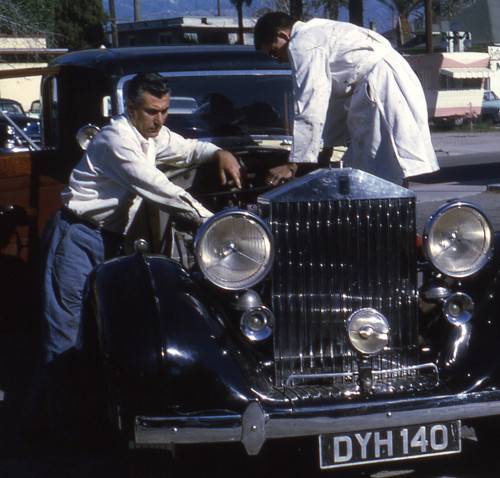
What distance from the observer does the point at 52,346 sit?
4.21 metres

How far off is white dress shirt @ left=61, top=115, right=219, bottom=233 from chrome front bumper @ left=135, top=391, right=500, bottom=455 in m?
1.06

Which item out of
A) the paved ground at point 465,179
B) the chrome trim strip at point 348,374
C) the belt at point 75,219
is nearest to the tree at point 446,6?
the paved ground at point 465,179

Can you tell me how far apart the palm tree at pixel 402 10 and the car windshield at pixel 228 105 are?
174ft

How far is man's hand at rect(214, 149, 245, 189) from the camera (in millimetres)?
4234

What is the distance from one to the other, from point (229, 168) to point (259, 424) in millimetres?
1595

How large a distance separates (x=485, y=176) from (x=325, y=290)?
14.1 metres

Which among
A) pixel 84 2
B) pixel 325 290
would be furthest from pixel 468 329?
pixel 84 2

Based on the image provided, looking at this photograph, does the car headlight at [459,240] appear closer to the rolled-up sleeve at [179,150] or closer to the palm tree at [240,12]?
the rolled-up sleeve at [179,150]

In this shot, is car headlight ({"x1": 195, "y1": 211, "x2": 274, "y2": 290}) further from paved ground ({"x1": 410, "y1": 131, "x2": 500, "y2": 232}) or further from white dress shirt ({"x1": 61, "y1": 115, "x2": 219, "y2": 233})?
paved ground ({"x1": 410, "y1": 131, "x2": 500, "y2": 232})

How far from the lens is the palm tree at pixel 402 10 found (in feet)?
189

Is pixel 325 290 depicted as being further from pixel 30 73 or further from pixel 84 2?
pixel 84 2

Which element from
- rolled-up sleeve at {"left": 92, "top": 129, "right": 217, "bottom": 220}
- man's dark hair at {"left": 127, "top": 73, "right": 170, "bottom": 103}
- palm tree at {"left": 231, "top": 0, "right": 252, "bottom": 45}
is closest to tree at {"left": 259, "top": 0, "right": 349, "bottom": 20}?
palm tree at {"left": 231, "top": 0, "right": 252, "bottom": 45}

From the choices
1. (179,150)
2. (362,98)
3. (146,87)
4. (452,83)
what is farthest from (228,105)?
(452,83)

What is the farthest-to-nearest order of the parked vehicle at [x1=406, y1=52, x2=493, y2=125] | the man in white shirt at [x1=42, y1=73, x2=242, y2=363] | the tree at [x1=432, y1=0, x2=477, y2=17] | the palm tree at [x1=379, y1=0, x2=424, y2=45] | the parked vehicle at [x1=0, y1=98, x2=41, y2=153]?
the tree at [x1=432, y1=0, x2=477, y2=17] < the palm tree at [x1=379, y1=0, x2=424, y2=45] < the parked vehicle at [x1=406, y1=52, x2=493, y2=125] < the parked vehicle at [x1=0, y1=98, x2=41, y2=153] < the man in white shirt at [x1=42, y1=73, x2=242, y2=363]
